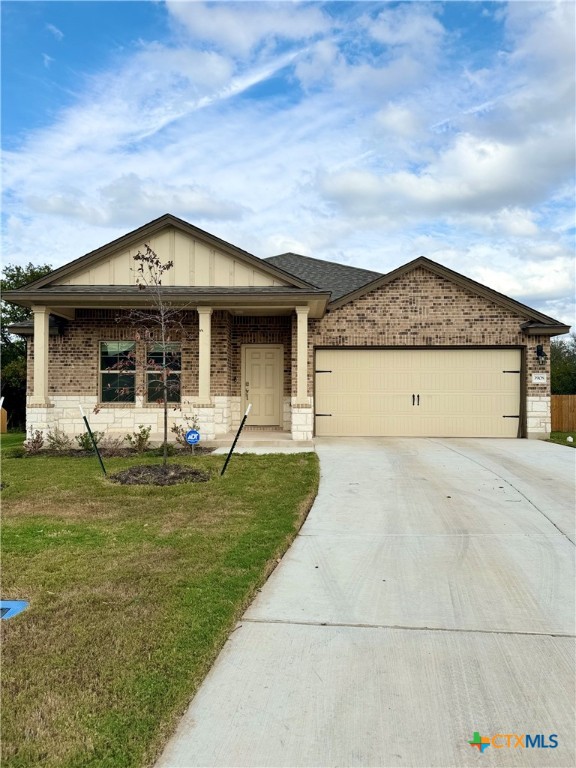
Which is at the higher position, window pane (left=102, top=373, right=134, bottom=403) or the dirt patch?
window pane (left=102, top=373, right=134, bottom=403)

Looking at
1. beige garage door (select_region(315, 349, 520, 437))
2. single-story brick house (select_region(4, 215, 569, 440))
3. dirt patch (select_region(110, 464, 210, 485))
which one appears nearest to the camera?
dirt patch (select_region(110, 464, 210, 485))

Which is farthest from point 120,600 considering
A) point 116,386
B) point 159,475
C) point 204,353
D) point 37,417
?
point 116,386

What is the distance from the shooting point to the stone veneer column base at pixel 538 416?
12727mm

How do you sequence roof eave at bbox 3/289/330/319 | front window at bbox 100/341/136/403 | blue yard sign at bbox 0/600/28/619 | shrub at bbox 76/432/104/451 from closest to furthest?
blue yard sign at bbox 0/600/28/619 → shrub at bbox 76/432/104/451 → roof eave at bbox 3/289/330/319 → front window at bbox 100/341/136/403

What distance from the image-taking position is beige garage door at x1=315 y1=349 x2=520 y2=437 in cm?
1291

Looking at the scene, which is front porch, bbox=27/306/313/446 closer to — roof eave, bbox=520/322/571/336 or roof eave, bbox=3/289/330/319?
roof eave, bbox=3/289/330/319

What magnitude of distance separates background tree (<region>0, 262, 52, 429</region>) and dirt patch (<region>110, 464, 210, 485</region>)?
20.0m

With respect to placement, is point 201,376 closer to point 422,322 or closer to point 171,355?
point 171,355

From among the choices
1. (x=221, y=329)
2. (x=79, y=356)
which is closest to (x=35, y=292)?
(x=79, y=356)

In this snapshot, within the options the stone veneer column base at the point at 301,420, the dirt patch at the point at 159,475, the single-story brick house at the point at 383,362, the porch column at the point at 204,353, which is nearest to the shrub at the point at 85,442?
the single-story brick house at the point at 383,362

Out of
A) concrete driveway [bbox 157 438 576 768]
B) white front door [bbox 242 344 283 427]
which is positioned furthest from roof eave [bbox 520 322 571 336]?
concrete driveway [bbox 157 438 576 768]

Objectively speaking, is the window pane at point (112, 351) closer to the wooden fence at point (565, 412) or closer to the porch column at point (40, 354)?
the porch column at point (40, 354)

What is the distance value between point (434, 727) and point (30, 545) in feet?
12.6

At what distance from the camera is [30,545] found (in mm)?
4582
